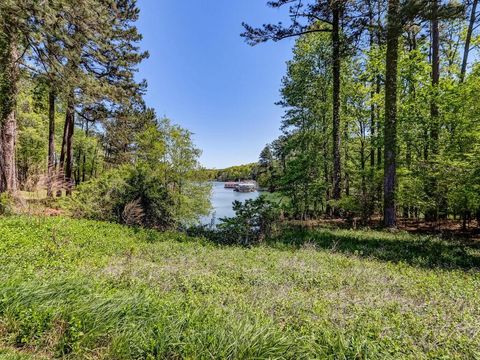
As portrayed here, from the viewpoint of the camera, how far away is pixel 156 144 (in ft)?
51.6

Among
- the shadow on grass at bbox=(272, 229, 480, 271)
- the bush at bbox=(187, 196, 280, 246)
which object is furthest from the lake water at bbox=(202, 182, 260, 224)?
the shadow on grass at bbox=(272, 229, 480, 271)

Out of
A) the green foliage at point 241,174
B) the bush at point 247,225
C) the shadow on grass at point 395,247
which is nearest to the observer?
the shadow on grass at point 395,247

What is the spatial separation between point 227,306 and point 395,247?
5241 millimetres

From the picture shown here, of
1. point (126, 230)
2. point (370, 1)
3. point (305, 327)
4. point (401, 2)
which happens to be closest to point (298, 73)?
point (370, 1)

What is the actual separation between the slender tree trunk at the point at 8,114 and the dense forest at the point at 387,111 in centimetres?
790

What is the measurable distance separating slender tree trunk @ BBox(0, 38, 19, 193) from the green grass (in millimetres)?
3675

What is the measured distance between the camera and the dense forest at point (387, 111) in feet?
26.2

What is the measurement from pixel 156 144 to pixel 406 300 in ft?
47.8

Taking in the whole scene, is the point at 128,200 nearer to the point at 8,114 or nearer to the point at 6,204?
the point at 6,204

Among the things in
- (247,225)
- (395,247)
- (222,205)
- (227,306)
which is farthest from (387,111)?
(222,205)

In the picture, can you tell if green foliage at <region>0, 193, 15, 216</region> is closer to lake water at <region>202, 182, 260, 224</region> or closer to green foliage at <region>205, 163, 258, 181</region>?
lake water at <region>202, 182, 260, 224</region>

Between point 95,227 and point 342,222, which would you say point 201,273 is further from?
point 342,222

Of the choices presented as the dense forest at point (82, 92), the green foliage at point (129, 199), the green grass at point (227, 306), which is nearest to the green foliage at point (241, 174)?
the dense forest at point (82, 92)

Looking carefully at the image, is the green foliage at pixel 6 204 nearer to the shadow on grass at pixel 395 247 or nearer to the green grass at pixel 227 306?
the green grass at pixel 227 306
